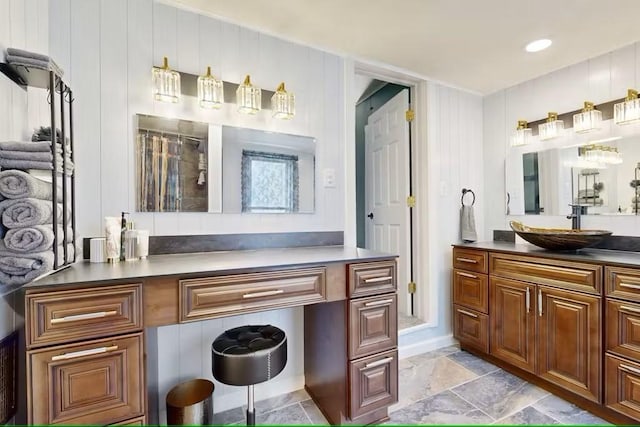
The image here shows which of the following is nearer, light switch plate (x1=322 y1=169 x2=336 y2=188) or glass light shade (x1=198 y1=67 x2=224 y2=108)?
glass light shade (x1=198 y1=67 x2=224 y2=108)

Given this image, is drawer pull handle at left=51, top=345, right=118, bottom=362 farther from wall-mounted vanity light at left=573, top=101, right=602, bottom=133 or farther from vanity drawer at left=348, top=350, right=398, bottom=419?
wall-mounted vanity light at left=573, top=101, right=602, bottom=133

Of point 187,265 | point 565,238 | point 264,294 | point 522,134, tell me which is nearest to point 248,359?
point 264,294

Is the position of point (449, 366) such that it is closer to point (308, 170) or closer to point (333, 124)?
point (308, 170)

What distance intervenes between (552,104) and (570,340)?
1765 millimetres

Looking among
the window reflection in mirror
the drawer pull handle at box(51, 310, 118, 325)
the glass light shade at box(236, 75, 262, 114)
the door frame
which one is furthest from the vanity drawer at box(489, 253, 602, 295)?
the drawer pull handle at box(51, 310, 118, 325)

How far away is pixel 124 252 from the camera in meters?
1.51

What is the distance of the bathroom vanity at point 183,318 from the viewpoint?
1.04 meters

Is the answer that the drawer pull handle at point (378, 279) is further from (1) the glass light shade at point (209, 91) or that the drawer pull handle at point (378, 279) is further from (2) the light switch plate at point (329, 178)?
(1) the glass light shade at point (209, 91)

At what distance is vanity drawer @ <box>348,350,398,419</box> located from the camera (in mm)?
1564

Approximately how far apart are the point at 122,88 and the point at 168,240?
32.4 inches

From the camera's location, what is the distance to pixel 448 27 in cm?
189

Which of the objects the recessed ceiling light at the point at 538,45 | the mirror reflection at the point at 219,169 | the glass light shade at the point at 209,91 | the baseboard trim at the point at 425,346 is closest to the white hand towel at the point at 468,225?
the baseboard trim at the point at 425,346

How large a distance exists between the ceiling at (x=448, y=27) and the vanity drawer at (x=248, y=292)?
1439 millimetres

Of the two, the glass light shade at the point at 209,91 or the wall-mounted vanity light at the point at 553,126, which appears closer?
the glass light shade at the point at 209,91
